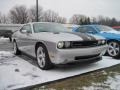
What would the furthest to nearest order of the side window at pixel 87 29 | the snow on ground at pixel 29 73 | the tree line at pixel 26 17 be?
the tree line at pixel 26 17 → the side window at pixel 87 29 → the snow on ground at pixel 29 73

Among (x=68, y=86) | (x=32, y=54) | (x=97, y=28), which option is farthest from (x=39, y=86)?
(x=97, y=28)

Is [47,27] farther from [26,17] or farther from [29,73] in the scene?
[26,17]

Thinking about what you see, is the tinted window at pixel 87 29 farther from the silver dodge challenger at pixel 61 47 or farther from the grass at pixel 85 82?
the grass at pixel 85 82

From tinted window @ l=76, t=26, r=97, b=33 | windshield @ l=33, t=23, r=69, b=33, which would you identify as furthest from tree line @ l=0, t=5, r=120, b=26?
windshield @ l=33, t=23, r=69, b=33

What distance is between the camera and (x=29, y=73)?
5.14 meters

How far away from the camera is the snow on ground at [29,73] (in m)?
4.35

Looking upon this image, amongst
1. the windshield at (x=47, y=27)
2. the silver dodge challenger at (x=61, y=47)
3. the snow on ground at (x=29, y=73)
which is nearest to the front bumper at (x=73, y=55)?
the silver dodge challenger at (x=61, y=47)

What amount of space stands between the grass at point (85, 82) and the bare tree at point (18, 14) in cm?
6487

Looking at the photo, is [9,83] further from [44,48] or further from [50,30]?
[50,30]

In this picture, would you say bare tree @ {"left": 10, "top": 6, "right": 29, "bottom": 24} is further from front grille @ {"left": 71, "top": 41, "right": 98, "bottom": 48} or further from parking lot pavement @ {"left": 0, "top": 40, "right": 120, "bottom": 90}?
front grille @ {"left": 71, "top": 41, "right": 98, "bottom": 48}

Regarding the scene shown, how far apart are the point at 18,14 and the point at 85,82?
223 feet

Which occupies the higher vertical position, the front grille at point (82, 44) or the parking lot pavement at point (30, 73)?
the front grille at point (82, 44)

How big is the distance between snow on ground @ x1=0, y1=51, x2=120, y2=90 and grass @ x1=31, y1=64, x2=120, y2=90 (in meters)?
0.26

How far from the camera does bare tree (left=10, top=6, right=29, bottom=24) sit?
68.8 meters
